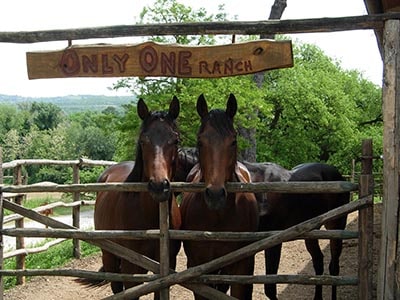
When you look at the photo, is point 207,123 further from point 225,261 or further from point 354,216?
point 354,216

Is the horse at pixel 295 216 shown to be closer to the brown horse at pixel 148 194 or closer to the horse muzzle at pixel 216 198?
the brown horse at pixel 148 194

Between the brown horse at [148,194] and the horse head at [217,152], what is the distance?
0.28 meters

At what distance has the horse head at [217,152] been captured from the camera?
3600mm

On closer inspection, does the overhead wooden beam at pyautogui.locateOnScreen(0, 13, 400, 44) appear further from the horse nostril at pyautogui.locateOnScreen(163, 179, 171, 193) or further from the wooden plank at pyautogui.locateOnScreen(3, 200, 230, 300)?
the wooden plank at pyautogui.locateOnScreen(3, 200, 230, 300)

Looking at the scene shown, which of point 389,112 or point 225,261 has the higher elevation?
point 389,112

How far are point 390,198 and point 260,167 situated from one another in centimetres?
244

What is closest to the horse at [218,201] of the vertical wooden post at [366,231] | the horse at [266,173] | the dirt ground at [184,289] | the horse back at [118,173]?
the vertical wooden post at [366,231]

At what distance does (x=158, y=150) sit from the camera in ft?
12.6

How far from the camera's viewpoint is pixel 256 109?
41.3ft

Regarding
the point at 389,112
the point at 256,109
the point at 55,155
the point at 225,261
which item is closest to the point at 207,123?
the point at 225,261

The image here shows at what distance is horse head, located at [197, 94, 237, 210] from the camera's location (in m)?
3.60

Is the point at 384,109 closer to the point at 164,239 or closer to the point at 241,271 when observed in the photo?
the point at 241,271

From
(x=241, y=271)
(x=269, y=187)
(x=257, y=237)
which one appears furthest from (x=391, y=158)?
(x=241, y=271)

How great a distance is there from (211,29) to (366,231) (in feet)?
6.34
